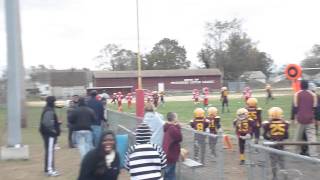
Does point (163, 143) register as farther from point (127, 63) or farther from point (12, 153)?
point (127, 63)

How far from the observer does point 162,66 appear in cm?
12475

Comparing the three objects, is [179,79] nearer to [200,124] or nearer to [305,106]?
[200,124]

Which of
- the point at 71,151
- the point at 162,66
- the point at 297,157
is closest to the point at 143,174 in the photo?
the point at 297,157

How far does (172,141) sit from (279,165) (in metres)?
3.75

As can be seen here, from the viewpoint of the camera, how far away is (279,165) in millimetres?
6707

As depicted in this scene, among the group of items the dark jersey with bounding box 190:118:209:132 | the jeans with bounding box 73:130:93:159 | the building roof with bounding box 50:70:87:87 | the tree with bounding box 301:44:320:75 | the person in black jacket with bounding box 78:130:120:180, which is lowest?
the jeans with bounding box 73:130:93:159

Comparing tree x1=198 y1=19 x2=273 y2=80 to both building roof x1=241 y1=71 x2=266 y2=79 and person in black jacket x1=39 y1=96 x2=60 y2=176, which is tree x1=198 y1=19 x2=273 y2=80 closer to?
building roof x1=241 y1=71 x2=266 y2=79

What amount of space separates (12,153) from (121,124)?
3304 mm

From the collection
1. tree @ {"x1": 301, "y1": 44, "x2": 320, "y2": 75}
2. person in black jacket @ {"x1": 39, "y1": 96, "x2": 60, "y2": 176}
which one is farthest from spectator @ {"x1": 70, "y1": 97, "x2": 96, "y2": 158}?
tree @ {"x1": 301, "y1": 44, "x2": 320, "y2": 75}

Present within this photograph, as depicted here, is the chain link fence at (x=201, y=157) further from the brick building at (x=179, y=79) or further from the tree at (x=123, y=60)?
the tree at (x=123, y=60)

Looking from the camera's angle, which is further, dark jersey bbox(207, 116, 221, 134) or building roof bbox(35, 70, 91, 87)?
building roof bbox(35, 70, 91, 87)

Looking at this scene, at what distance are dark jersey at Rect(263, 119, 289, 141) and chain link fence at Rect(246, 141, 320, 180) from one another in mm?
4270

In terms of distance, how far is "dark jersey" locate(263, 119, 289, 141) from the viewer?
1227cm

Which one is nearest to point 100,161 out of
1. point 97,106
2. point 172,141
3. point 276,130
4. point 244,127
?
point 172,141
